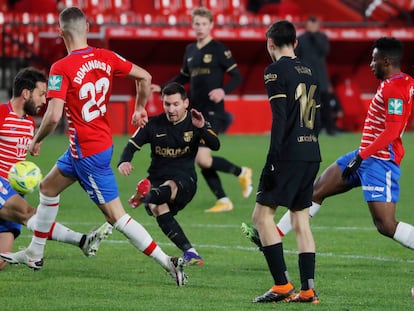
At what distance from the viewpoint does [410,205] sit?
523 inches

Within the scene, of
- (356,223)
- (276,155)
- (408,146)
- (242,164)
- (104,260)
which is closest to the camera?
(276,155)

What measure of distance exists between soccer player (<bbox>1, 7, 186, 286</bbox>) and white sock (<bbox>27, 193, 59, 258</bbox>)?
0.27m

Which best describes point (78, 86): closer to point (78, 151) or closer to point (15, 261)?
point (78, 151)

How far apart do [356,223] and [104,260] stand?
361cm

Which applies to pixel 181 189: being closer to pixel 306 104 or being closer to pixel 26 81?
pixel 26 81

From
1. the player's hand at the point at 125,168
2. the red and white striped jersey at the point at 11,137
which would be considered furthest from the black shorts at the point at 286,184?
the red and white striped jersey at the point at 11,137

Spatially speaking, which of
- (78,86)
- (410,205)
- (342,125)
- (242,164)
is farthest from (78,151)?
(342,125)

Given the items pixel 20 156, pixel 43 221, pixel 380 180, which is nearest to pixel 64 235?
pixel 43 221

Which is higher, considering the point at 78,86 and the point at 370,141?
the point at 78,86

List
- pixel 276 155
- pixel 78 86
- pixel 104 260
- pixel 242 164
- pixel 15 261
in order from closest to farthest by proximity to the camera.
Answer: pixel 276 155 → pixel 78 86 → pixel 15 261 → pixel 104 260 → pixel 242 164

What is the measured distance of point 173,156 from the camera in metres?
9.28

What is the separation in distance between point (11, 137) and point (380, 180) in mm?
2985

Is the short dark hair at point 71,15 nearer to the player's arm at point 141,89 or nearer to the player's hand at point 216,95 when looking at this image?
the player's arm at point 141,89

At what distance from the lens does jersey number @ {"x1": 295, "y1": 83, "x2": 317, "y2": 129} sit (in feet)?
24.0
